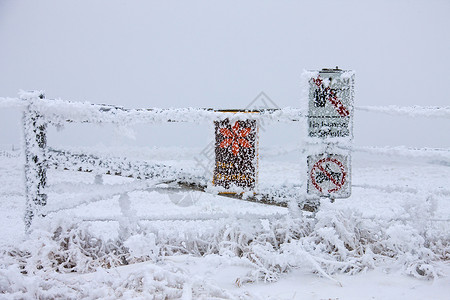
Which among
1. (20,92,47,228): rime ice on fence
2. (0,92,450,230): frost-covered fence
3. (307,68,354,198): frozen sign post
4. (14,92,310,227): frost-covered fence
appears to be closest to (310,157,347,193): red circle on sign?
(307,68,354,198): frozen sign post

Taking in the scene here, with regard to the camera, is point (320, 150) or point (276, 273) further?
point (320, 150)

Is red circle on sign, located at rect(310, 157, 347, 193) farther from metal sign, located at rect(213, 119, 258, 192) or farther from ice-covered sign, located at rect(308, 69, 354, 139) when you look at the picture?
metal sign, located at rect(213, 119, 258, 192)

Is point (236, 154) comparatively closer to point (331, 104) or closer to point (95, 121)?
point (331, 104)

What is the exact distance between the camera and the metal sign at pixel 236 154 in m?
2.97

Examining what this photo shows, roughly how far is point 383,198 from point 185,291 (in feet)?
19.3

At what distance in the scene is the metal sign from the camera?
9.76ft

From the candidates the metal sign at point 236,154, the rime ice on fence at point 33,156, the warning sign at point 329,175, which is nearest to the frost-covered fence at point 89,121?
the rime ice on fence at point 33,156

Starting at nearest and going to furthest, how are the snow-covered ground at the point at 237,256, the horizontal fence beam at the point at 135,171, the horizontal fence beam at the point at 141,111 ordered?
the snow-covered ground at the point at 237,256
the horizontal fence beam at the point at 141,111
the horizontal fence beam at the point at 135,171

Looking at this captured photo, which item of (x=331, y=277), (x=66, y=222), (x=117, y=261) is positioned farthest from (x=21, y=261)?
(x=331, y=277)

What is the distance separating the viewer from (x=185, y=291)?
1.75 meters

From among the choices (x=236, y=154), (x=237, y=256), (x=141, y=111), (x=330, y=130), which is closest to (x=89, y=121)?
(x=141, y=111)

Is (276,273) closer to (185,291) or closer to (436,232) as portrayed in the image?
(185,291)

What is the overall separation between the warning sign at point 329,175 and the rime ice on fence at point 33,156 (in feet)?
7.66

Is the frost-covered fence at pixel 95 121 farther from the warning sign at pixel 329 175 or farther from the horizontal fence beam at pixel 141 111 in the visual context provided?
the warning sign at pixel 329 175
